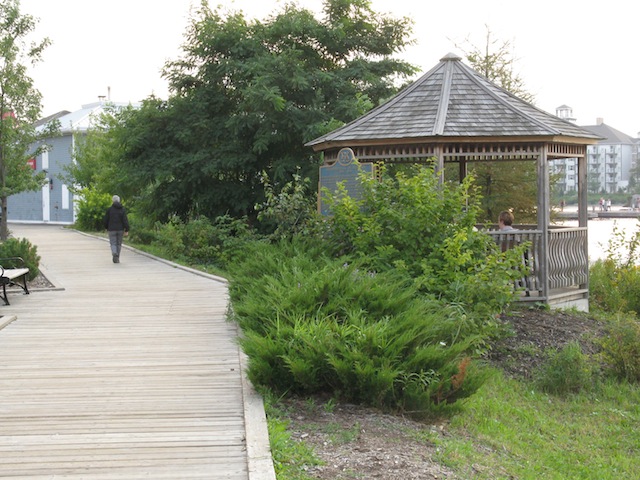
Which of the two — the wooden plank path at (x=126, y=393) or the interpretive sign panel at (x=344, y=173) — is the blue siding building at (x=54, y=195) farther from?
the wooden plank path at (x=126, y=393)

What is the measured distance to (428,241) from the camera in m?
10.6

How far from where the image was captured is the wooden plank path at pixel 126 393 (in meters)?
5.51

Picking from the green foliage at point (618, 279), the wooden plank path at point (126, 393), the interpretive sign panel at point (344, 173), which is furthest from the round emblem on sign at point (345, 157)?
the green foliage at point (618, 279)

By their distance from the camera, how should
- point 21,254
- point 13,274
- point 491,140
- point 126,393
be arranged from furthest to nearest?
point 21,254 < point 491,140 < point 13,274 < point 126,393

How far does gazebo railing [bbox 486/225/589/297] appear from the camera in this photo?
14.2 m

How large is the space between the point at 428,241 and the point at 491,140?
4279mm

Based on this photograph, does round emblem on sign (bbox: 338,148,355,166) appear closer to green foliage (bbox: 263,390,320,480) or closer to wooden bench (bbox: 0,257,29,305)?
wooden bench (bbox: 0,257,29,305)

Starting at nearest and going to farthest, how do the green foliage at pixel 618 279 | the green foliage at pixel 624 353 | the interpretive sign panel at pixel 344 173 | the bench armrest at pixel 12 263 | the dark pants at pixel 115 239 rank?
the green foliage at pixel 624 353 < the interpretive sign panel at pixel 344 173 < the bench armrest at pixel 12 263 < the green foliage at pixel 618 279 < the dark pants at pixel 115 239

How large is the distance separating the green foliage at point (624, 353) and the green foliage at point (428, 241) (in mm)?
1664

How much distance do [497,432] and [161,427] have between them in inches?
117

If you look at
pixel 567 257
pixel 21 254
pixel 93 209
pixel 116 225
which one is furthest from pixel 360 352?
pixel 93 209

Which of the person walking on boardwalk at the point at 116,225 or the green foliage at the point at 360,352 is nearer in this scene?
the green foliage at the point at 360,352

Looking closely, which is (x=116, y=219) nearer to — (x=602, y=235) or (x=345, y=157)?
(x=345, y=157)

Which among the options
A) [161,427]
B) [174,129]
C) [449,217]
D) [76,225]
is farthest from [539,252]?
[76,225]
